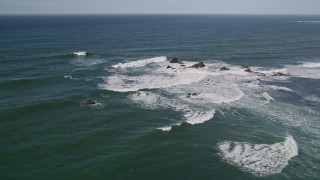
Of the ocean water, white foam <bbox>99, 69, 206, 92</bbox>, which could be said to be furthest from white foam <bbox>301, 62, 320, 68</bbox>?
white foam <bbox>99, 69, 206, 92</bbox>

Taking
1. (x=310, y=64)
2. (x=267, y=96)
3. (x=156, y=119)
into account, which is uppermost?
(x=267, y=96)

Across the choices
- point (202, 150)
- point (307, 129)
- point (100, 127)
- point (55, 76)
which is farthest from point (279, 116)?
point (55, 76)

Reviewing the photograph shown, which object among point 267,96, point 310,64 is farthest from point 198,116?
point 310,64

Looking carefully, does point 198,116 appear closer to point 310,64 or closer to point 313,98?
point 313,98

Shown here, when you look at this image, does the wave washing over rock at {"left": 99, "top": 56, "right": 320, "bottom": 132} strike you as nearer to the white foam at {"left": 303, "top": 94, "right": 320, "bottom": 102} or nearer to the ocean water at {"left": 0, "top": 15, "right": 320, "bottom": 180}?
the ocean water at {"left": 0, "top": 15, "right": 320, "bottom": 180}

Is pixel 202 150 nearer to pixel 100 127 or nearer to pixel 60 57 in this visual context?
pixel 100 127
